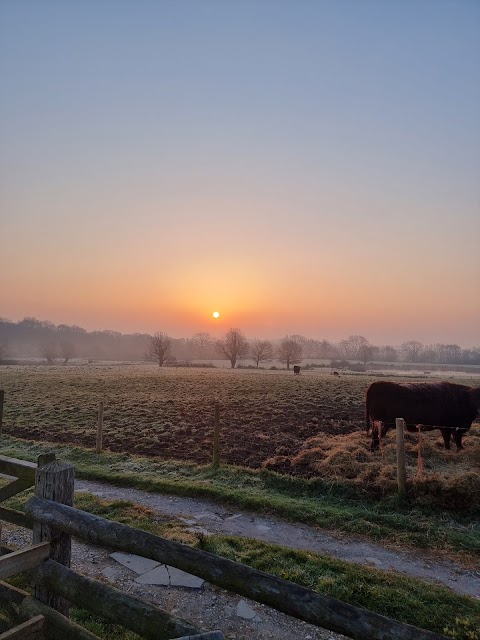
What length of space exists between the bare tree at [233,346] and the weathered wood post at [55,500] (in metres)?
81.7

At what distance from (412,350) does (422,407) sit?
165 metres

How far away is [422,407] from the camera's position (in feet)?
43.2

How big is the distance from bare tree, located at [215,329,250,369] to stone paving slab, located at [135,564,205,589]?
261 feet

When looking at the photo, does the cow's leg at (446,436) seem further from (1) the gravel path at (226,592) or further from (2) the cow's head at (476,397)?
(1) the gravel path at (226,592)

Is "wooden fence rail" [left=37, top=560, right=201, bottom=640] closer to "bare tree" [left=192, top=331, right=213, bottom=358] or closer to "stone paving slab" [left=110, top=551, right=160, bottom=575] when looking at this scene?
"stone paving slab" [left=110, top=551, right=160, bottom=575]

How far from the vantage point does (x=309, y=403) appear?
22266 mm

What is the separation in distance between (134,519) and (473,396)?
37.7 feet

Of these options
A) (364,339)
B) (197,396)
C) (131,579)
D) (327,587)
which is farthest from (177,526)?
(364,339)

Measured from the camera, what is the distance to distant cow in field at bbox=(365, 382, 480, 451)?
13016 mm

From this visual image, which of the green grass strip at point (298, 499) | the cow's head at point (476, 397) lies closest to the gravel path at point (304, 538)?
the green grass strip at point (298, 499)

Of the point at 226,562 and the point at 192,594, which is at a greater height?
the point at 226,562

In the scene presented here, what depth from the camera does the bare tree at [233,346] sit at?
8780 cm

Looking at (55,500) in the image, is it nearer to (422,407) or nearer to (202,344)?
(422,407)

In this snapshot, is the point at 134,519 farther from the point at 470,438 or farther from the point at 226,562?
the point at 470,438
